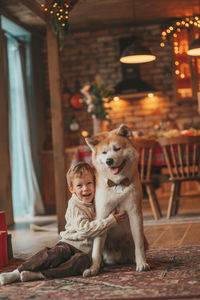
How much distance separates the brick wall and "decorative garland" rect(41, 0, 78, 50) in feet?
12.1

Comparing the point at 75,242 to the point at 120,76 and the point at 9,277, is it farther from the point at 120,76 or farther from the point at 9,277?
the point at 120,76

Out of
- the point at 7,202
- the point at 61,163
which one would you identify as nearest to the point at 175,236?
the point at 61,163

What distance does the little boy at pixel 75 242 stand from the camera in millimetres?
2750

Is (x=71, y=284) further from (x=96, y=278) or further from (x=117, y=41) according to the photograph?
(x=117, y=41)

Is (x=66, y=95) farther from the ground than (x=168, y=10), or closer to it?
closer to it

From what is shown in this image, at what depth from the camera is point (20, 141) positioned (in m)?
7.21

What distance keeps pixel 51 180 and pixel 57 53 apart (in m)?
2.96

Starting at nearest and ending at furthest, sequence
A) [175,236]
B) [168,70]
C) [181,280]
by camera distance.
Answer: [181,280] → [175,236] → [168,70]

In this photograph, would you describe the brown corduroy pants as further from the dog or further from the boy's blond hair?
the boy's blond hair

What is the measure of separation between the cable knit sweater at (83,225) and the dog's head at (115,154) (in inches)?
10.4

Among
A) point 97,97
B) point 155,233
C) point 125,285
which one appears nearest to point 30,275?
point 125,285

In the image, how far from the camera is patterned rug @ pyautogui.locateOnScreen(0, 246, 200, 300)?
2.32 metres

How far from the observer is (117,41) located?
820 centimetres

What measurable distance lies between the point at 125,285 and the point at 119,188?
0.57 m
